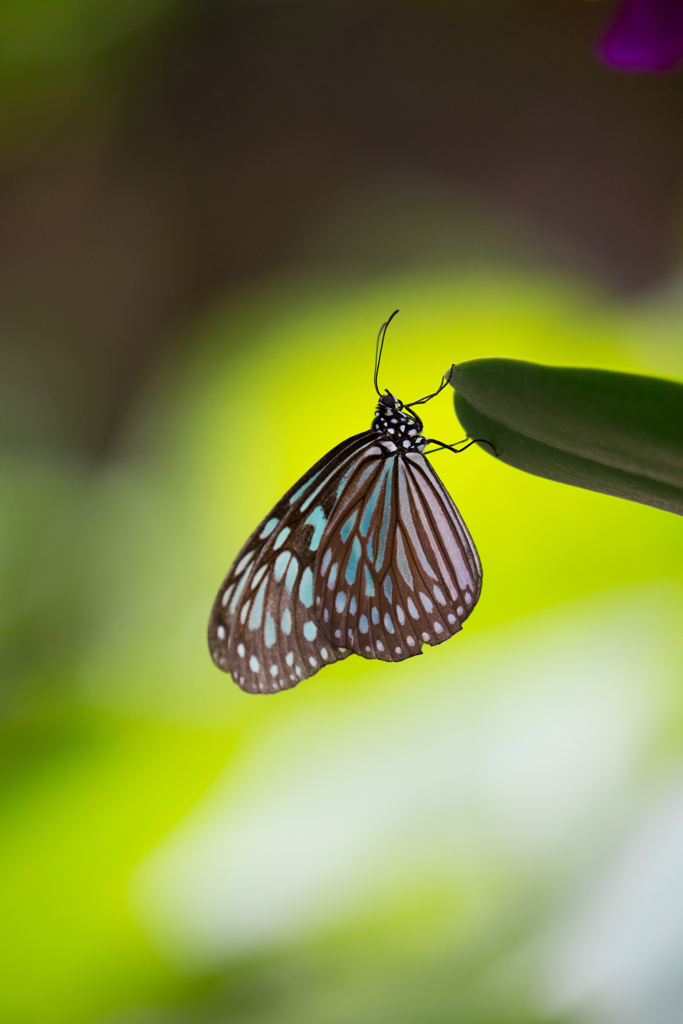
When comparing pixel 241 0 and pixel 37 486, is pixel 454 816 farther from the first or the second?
pixel 241 0

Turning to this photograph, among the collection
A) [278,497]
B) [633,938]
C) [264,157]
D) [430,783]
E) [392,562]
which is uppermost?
[264,157]

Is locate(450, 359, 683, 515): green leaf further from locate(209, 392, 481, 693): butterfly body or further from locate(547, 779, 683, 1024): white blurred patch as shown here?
locate(547, 779, 683, 1024): white blurred patch

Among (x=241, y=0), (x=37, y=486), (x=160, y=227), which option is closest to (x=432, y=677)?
(x=37, y=486)

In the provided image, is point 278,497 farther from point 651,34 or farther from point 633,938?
point 651,34

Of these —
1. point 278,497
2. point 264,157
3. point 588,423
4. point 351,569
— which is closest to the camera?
point 588,423

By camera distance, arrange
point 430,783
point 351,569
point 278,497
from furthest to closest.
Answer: point 278,497 < point 430,783 < point 351,569

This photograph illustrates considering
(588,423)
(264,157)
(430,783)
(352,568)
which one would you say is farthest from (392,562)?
(264,157)
